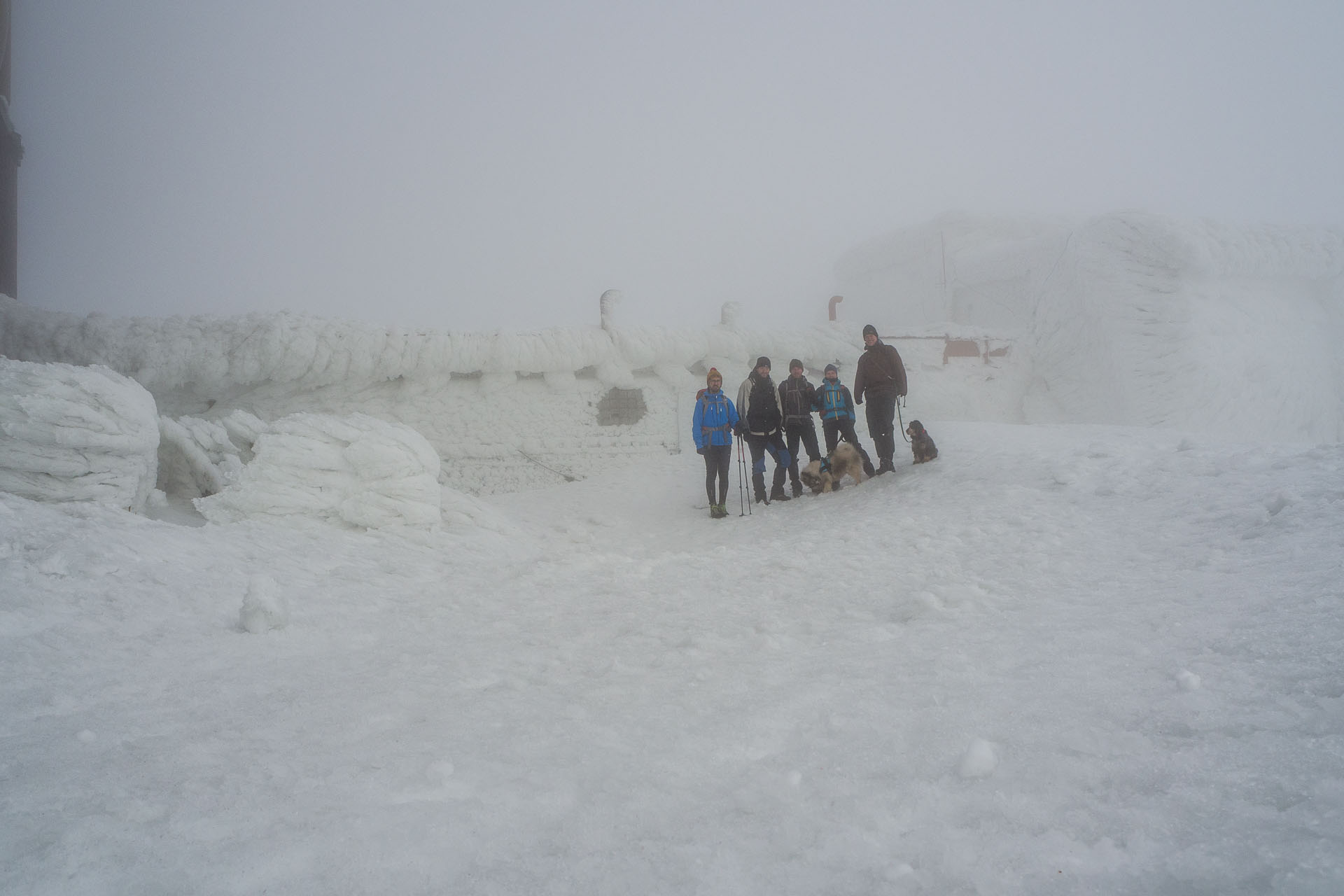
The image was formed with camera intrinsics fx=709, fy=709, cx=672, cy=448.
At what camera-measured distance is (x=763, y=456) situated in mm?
6727

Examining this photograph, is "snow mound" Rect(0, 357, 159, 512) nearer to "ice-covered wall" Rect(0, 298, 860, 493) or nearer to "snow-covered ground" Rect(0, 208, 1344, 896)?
"snow-covered ground" Rect(0, 208, 1344, 896)

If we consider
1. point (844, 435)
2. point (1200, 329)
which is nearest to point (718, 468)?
point (844, 435)

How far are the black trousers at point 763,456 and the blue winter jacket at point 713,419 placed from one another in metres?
0.32

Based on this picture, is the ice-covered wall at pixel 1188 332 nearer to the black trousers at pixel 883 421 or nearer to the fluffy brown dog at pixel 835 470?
the black trousers at pixel 883 421

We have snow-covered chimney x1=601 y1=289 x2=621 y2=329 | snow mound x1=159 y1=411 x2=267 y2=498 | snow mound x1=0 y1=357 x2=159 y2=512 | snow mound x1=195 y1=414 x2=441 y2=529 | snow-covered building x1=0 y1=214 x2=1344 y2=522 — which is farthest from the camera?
snow-covered chimney x1=601 y1=289 x2=621 y2=329

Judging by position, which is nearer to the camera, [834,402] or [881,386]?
[881,386]

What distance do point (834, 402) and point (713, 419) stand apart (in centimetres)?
115

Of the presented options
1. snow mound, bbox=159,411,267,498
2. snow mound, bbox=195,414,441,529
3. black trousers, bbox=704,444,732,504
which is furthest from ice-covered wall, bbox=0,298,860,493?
black trousers, bbox=704,444,732,504

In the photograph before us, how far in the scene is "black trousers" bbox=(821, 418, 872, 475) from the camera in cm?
651

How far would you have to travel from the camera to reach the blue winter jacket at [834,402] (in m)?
6.54

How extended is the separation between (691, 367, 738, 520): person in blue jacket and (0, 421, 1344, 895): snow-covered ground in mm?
2462

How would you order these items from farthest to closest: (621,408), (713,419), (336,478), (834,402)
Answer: (621,408) < (834,402) < (713,419) < (336,478)

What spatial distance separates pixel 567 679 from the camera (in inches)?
95.3

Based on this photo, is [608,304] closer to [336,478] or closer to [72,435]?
[336,478]
